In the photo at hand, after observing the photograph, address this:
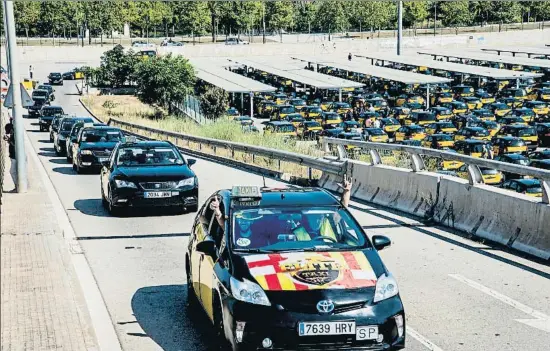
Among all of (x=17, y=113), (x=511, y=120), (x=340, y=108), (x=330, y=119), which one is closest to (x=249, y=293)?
(x=17, y=113)

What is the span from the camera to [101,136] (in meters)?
28.0

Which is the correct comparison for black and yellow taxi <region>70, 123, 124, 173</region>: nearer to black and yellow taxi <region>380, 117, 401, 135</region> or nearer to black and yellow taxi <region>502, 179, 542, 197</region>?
black and yellow taxi <region>502, 179, 542, 197</region>

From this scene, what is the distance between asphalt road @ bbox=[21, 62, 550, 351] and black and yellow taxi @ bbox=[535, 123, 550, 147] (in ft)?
92.9

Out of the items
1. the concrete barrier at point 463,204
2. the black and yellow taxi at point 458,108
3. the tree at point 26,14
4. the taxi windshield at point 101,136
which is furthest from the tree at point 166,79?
the tree at point 26,14

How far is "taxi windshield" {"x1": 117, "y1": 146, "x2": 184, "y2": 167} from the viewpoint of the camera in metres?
18.1

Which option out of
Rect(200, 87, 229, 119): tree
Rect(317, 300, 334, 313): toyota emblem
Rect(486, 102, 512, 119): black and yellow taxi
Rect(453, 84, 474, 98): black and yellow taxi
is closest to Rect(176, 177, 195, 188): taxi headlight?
Rect(317, 300, 334, 313): toyota emblem

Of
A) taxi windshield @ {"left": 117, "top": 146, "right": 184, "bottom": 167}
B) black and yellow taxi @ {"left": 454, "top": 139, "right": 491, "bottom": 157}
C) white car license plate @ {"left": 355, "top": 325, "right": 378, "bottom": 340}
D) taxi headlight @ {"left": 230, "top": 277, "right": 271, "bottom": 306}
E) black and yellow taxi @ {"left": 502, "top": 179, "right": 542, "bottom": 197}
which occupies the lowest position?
black and yellow taxi @ {"left": 454, "top": 139, "right": 491, "bottom": 157}

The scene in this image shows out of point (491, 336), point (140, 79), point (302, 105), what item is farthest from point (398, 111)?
point (491, 336)

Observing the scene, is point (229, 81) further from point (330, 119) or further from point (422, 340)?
point (422, 340)

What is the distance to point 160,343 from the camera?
8.49 m

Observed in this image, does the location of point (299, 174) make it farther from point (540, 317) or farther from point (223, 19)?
point (223, 19)

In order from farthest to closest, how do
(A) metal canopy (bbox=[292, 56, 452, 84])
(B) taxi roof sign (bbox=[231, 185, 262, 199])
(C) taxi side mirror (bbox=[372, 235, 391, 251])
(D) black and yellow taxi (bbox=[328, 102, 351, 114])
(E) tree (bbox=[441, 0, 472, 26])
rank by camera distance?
1. (E) tree (bbox=[441, 0, 472, 26])
2. (A) metal canopy (bbox=[292, 56, 452, 84])
3. (D) black and yellow taxi (bbox=[328, 102, 351, 114])
4. (B) taxi roof sign (bbox=[231, 185, 262, 199])
5. (C) taxi side mirror (bbox=[372, 235, 391, 251])

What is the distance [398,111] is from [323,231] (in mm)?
50325

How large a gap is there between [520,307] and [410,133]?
36546 millimetres
